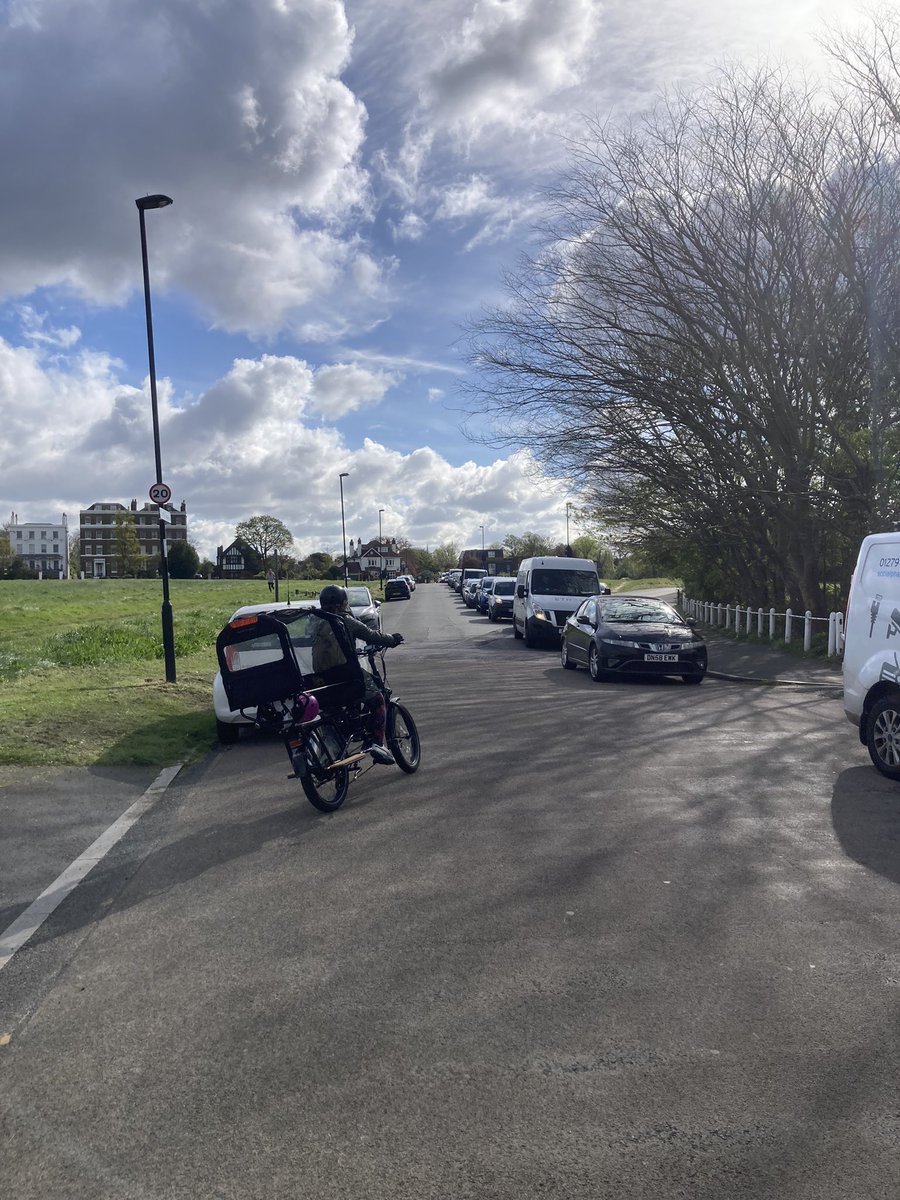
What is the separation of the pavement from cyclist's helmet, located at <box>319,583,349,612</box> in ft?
33.6

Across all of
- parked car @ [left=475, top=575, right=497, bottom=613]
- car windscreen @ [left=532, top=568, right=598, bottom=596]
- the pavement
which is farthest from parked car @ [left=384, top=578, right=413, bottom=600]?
the pavement

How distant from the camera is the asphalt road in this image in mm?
2855

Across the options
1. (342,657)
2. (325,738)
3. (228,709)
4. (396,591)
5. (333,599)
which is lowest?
(396,591)

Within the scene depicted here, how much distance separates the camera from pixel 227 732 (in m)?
11.1

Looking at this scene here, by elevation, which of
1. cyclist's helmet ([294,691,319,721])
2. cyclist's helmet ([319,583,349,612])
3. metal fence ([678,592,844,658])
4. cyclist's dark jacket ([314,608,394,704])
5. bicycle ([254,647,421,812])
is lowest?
metal fence ([678,592,844,658])

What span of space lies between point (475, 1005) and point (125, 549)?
431 ft

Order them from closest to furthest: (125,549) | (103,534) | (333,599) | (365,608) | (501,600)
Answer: (333,599) → (365,608) → (501,600) → (125,549) → (103,534)

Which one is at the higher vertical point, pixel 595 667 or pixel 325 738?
pixel 325 738

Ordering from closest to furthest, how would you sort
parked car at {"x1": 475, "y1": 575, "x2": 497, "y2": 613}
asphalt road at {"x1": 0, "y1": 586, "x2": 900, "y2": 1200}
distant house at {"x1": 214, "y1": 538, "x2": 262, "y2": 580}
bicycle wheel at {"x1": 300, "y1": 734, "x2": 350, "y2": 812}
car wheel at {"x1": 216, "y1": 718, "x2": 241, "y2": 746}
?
1. asphalt road at {"x1": 0, "y1": 586, "x2": 900, "y2": 1200}
2. bicycle wheel at {"x1": 300, "y1": 734, "x2": 350, "y2": 812}
3. car wheel at {"x1": 216, "y1": 718, "x2": 241, "y2": 746}
4. parked car at {"x1": 475, "y1": 575, "x2": 497, "y2": 613}
5. distant house at {"x1": 214, "y1": 538, "x2": 262, "y2": 580}

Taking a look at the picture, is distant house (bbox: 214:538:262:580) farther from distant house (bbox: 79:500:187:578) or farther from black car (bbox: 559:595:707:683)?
black car (bbox: 559:595:707:683)

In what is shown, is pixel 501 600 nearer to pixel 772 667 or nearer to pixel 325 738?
pixel 772 667

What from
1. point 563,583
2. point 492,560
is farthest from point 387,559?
point 563,583

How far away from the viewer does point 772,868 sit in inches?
225

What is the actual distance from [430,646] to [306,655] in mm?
15587
